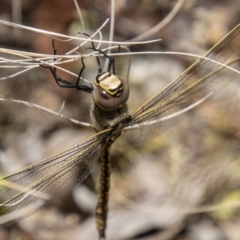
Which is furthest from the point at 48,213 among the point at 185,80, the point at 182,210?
the point at 185,80

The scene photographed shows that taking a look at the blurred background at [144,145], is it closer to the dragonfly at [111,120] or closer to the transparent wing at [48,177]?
the dragonfly at [111,120]

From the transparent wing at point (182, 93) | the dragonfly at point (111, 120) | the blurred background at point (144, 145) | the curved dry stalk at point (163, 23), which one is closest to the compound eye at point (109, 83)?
the dragonfly at point (111, 120)

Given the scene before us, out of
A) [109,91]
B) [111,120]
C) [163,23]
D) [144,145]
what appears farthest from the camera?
[163,23]

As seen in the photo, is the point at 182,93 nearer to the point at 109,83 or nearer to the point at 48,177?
the point at 109,83

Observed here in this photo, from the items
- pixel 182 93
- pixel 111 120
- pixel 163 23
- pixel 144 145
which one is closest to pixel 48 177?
pixel 111 120

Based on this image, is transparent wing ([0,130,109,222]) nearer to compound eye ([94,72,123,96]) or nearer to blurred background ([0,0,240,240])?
compound eye ([94,72,123,96])

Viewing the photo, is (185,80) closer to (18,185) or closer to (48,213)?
(18,185)

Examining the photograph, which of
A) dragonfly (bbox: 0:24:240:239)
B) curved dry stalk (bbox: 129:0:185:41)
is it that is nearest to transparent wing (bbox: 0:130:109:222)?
dragonfly (bbox: 0:24:240:239)

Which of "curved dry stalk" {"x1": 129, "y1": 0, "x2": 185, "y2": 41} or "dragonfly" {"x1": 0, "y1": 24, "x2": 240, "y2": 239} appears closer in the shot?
"dragonfly" {"x1": 0, "y1": 24, "x2": 240, "y2": 239}
